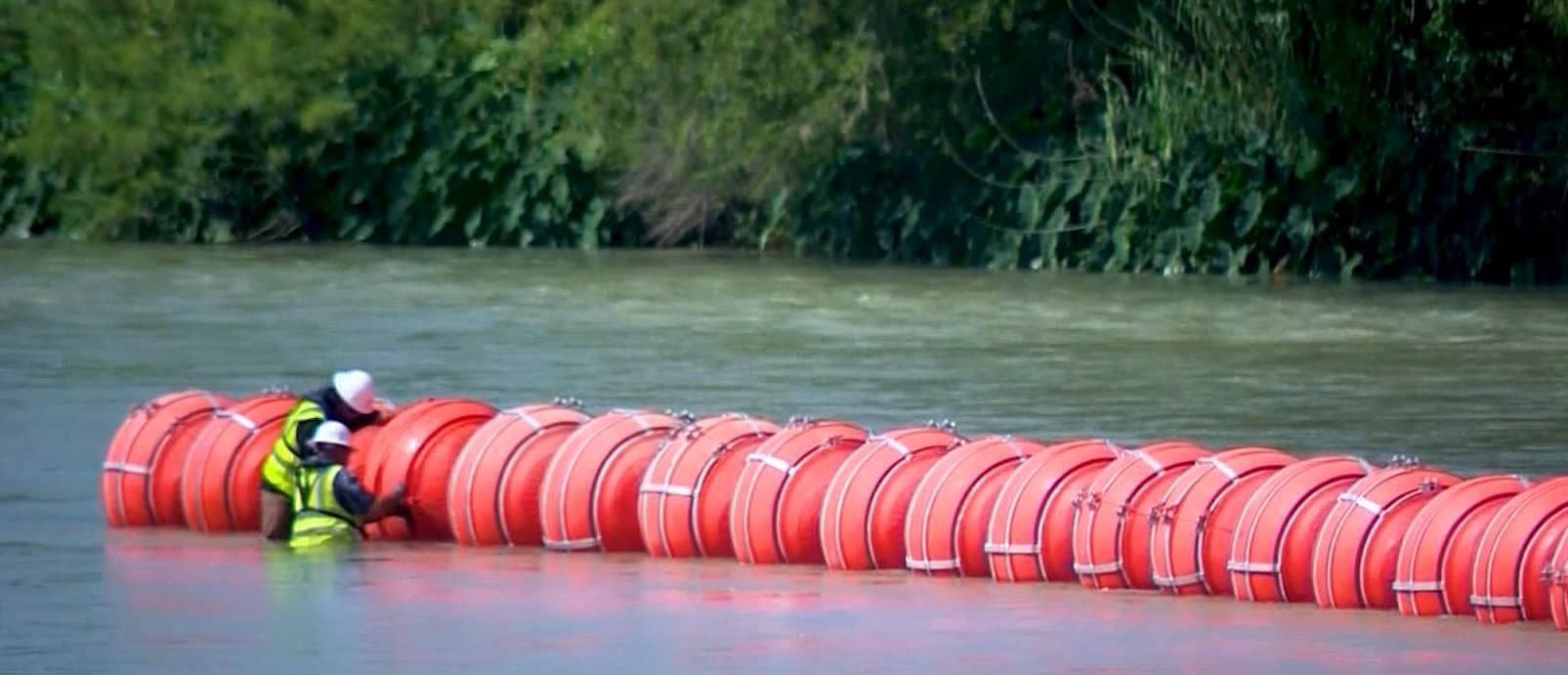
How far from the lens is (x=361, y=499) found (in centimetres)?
1367

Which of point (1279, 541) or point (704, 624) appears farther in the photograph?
point (1279, 541)

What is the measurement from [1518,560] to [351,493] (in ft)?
17.5

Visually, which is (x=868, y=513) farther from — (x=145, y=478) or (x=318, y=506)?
(x=145, y=478)

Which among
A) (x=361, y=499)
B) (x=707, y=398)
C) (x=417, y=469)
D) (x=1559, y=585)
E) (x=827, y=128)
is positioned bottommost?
(x=707, y=398)

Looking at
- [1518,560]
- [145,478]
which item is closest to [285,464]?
[145,478]

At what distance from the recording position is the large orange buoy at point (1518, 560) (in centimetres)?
1117

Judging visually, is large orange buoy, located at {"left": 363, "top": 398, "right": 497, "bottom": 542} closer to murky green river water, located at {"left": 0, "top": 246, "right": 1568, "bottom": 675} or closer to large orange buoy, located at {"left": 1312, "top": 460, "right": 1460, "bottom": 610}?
murky green river water, located at {"left": 0, "top": 246, "right": 1568, "bottom": 675}

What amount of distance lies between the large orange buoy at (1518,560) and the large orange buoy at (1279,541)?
2.50 feet

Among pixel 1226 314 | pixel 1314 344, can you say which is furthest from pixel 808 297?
pixel 1314 344

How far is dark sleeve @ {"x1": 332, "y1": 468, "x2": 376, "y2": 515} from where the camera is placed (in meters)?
13.7

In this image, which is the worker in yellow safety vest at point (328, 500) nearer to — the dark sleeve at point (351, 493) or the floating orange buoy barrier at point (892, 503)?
the dark sleeve at point (351, 493)

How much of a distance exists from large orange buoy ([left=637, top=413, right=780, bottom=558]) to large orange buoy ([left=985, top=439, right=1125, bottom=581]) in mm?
1287

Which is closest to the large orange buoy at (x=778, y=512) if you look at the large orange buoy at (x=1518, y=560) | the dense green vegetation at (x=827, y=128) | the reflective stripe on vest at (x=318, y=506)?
the reflective stripe on vest at (x=318, y=506)

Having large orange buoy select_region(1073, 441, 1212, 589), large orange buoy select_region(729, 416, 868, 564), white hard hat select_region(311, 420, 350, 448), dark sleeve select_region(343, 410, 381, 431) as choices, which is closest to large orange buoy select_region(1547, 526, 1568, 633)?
large orange buoy select_region(1073, 441, 1212, 589)
